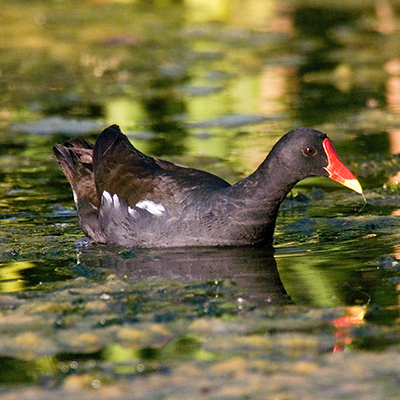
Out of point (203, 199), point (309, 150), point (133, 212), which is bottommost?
point (133, 212)

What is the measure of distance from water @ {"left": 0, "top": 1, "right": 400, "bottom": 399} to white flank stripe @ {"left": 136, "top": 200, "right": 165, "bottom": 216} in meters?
0.29

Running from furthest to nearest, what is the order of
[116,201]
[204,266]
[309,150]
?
[116,201]
[309,150]
[204,266]

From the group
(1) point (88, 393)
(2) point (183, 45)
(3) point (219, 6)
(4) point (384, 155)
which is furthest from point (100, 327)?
(3) point (219, 6)

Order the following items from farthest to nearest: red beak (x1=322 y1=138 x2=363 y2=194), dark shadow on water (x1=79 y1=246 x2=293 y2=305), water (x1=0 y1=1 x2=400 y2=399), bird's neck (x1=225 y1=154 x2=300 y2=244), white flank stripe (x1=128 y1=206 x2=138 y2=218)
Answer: white flank stripe (x1=128 y1=206 x2=138 y2=218) < bird's neck (x1=225 y1=154 x2=300 y2=244) < red beak (x1=322 y1=138 x2=363 y2=194) < dark shadow on water (x1=79 y1=246 x2=293 y2=305) < water (x1=0 y1=1 x2=400 y2=399)

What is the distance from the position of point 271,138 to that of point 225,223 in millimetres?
3529

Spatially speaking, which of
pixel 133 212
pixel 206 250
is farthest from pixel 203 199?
pixel 133 212

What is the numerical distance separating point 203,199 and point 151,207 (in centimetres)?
36

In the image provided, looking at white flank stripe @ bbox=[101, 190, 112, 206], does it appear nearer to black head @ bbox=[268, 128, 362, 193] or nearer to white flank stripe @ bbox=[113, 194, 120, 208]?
white flank stripe @ bbox=[113, 194, 120, 208]

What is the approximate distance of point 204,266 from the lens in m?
5.19

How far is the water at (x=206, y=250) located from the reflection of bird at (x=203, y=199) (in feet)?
0.45

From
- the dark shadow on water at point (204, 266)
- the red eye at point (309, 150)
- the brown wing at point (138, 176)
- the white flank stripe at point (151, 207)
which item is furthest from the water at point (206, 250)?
the red eye at point (309, 150)

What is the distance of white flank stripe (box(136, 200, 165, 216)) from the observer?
566 cm

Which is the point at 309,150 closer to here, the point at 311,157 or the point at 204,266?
the point at 311,157

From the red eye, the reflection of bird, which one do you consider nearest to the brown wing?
the reflection of bird
